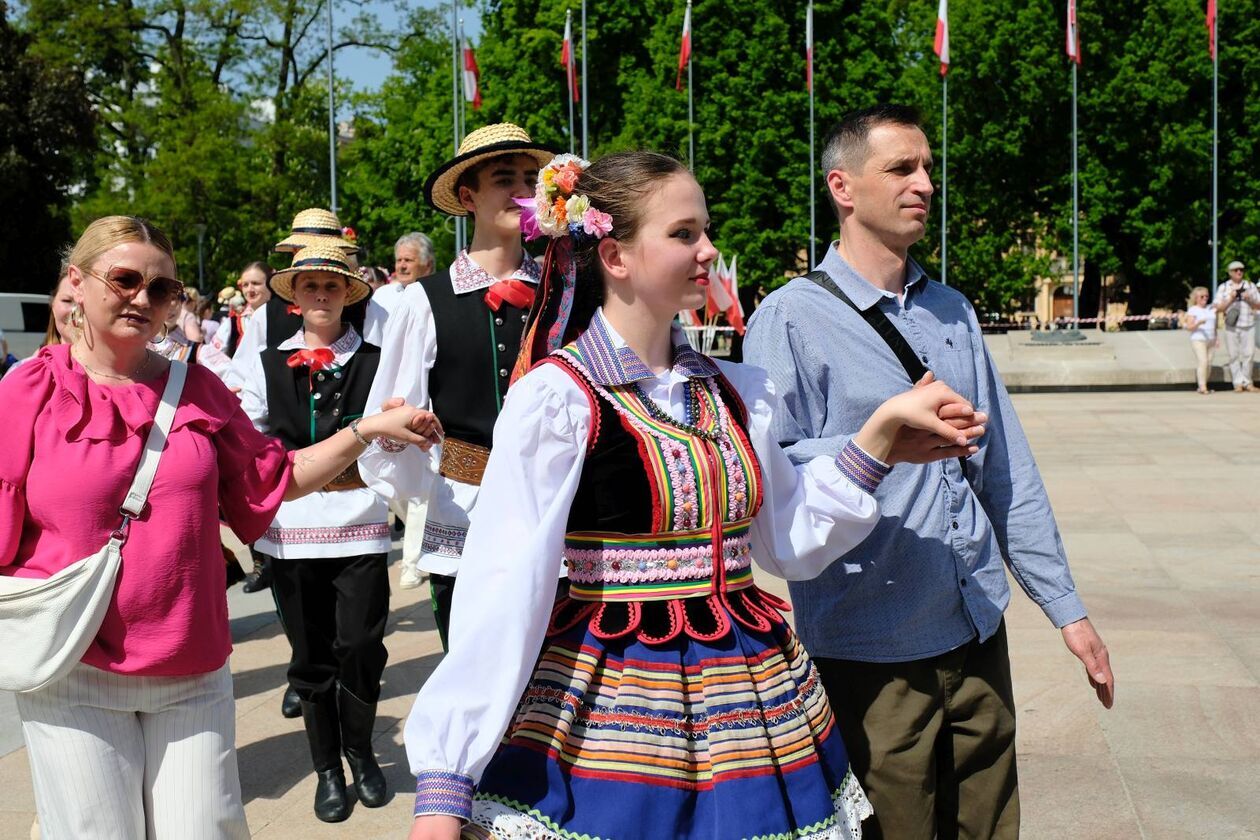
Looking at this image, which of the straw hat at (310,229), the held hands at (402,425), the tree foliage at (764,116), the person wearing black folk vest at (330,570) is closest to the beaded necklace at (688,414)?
the held hands at (402,425)

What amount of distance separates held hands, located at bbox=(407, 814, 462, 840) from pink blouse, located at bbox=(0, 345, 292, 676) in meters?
1.17

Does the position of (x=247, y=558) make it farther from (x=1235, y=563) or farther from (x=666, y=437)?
(x=666, y=437)

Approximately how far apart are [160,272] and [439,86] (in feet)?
125

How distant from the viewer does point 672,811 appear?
236cm

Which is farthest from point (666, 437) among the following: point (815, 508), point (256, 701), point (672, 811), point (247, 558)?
point (247, 558)

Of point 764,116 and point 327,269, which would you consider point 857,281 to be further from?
point 764,116

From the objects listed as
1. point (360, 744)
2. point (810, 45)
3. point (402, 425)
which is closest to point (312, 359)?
point (360, 744)

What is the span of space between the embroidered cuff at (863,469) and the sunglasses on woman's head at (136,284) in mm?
1662

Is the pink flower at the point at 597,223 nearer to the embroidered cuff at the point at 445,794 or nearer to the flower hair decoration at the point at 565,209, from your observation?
the flower hair decoration at the point at 565,209

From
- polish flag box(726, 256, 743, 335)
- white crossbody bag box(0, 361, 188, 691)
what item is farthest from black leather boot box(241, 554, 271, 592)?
polish flag box(726, 256, 743, 335)

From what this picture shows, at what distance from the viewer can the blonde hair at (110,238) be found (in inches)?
130

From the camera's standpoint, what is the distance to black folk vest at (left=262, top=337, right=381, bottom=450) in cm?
544

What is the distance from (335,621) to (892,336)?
2.88 m

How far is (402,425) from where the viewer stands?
3559 mm
